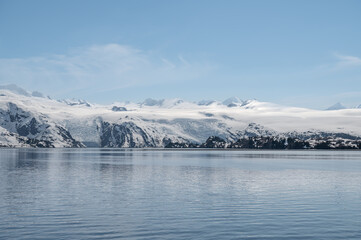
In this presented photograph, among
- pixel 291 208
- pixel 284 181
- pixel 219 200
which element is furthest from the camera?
pixel 284 181

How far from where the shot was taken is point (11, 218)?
36.1 m

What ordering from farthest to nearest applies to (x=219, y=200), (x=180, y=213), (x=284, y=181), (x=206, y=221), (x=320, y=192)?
(x=284, y=181) < (x=320, y=192) < (x=219, y=200) < (x=180, y=213) < (x=206, y=221)

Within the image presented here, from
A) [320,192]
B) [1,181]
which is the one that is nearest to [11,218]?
[1,181]

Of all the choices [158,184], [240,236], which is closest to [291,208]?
[240,236]

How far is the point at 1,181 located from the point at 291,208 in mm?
44309

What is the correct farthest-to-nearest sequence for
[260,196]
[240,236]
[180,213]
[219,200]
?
[260,196] < [219,200] < [180,213] < [240,236]

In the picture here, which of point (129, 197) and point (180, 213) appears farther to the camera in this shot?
point (129, 197)

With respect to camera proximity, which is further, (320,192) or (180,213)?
(320,192)

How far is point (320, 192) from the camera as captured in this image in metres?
53.8

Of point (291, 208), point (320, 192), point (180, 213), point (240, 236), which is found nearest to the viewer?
point (240, 236)

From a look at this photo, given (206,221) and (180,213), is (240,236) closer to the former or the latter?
(206,221)

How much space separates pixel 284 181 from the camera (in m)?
67.2

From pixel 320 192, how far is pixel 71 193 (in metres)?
30.5

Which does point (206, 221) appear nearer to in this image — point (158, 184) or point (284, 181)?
point (158, 184)
